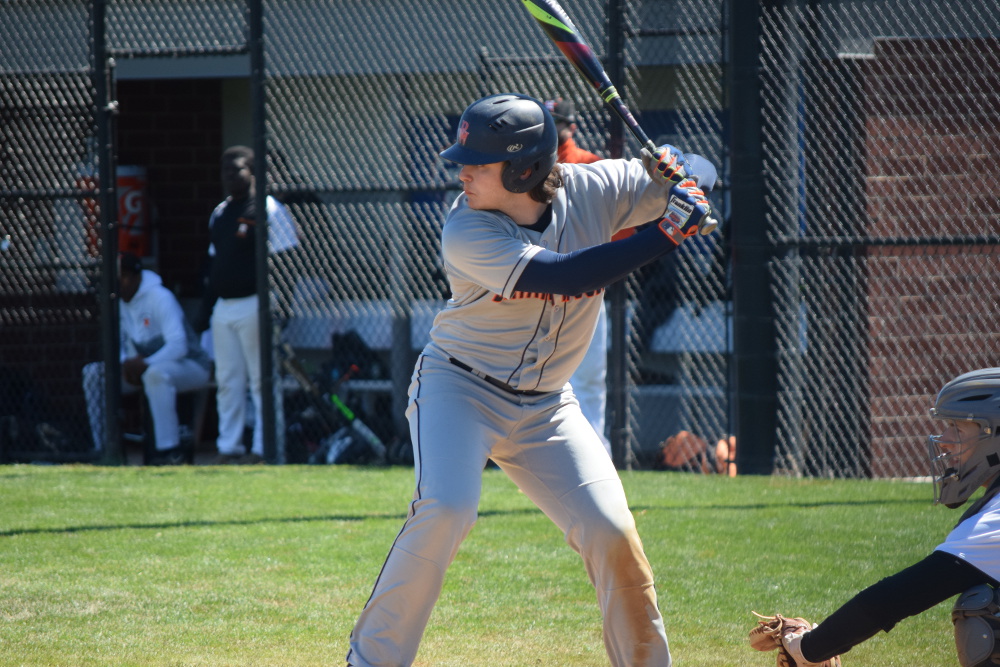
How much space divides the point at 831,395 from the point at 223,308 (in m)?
4.21

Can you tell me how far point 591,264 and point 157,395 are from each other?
5593 mm

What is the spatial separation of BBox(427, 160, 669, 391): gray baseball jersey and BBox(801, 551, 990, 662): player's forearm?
1.07m

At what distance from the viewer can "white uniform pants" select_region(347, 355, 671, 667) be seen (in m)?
2.93

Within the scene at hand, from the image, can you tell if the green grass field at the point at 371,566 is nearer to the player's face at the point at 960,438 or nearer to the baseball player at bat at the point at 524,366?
the baseball player at bat at the point at 524,366

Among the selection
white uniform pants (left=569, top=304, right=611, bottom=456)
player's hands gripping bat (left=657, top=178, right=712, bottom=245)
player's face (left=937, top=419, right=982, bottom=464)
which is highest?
player's hands gripping bat (left=657, top=178, right=712, bottom=245)

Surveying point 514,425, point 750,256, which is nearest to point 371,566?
point 514,425

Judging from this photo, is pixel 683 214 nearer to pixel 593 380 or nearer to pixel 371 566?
pixel 371 566

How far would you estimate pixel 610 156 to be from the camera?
281 inches

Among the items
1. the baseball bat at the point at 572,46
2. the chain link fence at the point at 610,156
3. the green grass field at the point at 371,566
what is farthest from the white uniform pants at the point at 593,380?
the baseball bat at the point at 572,46

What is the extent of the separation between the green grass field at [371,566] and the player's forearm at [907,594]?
44.1 inches

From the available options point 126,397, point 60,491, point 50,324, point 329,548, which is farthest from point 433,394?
point 126,397

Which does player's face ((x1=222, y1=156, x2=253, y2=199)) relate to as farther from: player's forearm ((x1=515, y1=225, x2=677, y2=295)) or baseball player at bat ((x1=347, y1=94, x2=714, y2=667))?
player's forearm ((x1=515, y1=225, x2=677, y2=295))

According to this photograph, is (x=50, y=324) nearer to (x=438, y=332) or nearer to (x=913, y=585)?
(x=438, y=332)

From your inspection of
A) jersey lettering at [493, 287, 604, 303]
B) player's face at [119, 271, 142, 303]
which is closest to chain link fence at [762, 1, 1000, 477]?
jersey lettering at [493, 287, 604, 303]
